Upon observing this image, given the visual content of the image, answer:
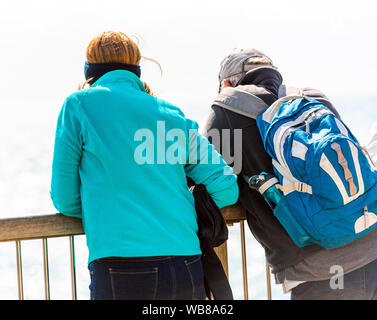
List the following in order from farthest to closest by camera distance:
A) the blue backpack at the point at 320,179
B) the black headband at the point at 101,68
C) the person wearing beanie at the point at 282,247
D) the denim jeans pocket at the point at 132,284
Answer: the person wearing beanie at the point at 282,247 → the blue backpack at the point at 320,179 → the black headband at the point at 101,68 → the denim jeans pocket at the point at 132,284

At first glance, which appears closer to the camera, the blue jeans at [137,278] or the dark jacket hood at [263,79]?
the blue jeans at [137,278]

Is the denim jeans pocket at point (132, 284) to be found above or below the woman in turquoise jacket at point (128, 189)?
below

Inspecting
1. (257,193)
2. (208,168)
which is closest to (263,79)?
(257,193)

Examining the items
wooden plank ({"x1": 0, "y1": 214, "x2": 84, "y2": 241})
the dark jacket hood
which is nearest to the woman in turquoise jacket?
wooden plank ({"x1": 0, "y1": 214, "x2": 84, "y2": 241})

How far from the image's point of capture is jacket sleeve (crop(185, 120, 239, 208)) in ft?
9.93

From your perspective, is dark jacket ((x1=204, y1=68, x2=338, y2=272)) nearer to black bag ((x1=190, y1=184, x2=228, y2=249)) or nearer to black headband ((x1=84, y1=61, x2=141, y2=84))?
black bag ((x1=190, y1=184, x2=228, y2=249))

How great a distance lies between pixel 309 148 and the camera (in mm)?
3184

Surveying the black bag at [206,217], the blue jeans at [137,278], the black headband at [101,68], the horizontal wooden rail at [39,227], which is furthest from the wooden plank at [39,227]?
the black headband at [101,68]

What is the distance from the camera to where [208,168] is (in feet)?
10.1

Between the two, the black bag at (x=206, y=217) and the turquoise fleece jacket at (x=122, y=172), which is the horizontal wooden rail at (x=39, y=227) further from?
the black bag at (x=206, y=217)

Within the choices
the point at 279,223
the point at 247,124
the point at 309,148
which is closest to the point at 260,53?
the point at 247,124

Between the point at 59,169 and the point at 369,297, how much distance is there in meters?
1.84

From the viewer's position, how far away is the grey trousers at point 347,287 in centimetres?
337

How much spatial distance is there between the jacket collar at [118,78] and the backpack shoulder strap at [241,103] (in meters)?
0.58
